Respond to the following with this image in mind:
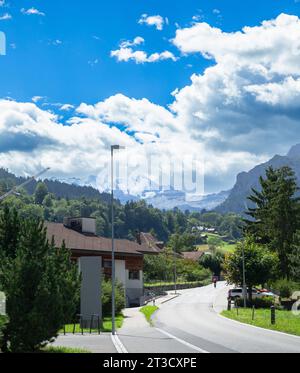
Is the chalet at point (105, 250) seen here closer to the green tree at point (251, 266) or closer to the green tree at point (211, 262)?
the green tree at point (251, 266)

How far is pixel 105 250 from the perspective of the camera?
5697cm

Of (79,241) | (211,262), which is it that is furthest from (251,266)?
(211,262)

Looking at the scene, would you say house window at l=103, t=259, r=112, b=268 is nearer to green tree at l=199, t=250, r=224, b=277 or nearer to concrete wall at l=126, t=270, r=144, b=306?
concrete wall at l=126, t=270, r=144, b=306

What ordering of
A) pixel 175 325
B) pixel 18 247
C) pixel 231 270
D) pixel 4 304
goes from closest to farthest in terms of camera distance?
pixel 4 304, pixel 18 247, pixel 175 325, pixel 231 270

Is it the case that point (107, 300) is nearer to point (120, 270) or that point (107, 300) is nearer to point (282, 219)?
point (120, 270)

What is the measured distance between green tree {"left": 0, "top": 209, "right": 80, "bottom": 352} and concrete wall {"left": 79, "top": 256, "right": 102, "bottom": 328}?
1174 cm

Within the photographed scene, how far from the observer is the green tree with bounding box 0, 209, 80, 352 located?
16469mm

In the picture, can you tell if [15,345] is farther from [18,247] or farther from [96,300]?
[96,300]

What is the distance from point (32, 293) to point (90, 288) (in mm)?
13682

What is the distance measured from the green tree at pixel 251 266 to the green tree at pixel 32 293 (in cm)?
3970

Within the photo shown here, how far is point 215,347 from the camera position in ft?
67.6

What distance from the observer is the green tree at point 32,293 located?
16.5 meters

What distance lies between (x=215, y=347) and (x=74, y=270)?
588cm
